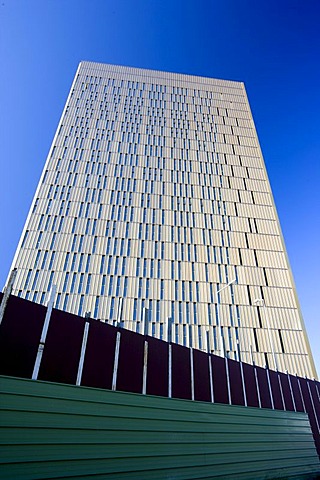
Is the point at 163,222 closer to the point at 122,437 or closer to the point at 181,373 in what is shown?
the point at 181,373

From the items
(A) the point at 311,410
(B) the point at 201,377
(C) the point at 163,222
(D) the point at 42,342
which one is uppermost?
(C) the point at 163,222

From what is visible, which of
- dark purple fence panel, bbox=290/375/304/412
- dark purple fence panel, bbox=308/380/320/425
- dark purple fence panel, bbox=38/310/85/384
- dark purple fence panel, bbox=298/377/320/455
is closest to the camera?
dark purple fence panel, bbox=38/310/85/384

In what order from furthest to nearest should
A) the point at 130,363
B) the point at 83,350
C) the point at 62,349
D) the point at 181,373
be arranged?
the point at 181,373
the point at 130,363
the point at 83,350
the point at 62,349

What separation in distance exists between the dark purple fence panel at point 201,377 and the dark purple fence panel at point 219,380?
0.37 m

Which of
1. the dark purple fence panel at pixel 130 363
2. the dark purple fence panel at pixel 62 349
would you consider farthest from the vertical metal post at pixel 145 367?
the dark purple fence panel at pixel 62 349

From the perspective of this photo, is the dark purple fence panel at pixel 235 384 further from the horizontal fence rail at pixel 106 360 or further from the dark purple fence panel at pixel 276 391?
the dark purple fence panel at pixel 276 391

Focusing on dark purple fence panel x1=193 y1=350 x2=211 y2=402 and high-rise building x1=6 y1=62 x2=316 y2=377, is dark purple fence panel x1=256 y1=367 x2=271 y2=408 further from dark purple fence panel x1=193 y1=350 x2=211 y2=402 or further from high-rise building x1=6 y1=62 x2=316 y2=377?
high-rise building x1=6 y1=62 x2=316 y2=377

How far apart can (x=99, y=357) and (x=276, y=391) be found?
919cm

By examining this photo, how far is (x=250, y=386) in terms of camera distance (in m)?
10.2

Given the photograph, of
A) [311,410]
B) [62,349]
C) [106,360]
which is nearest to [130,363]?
[106,360]

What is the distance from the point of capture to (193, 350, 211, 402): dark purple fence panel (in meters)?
8.07

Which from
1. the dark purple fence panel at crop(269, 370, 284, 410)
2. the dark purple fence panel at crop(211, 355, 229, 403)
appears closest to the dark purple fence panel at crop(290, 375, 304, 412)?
the dark purple fence panel at crop(269, 370, 284, 410)

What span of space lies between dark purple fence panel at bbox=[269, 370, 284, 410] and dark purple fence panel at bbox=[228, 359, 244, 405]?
8.53ft

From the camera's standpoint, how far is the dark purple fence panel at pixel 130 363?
6.35 m
